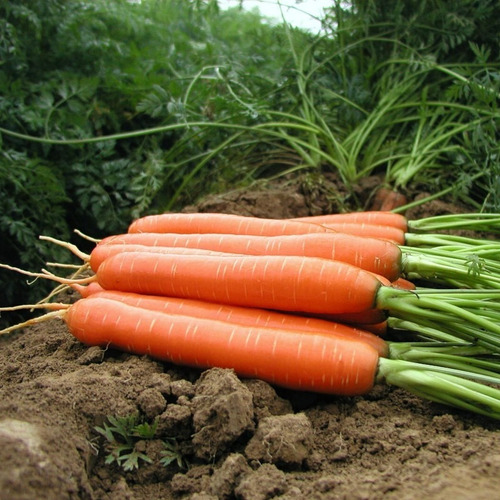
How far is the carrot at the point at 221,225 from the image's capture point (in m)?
2.15

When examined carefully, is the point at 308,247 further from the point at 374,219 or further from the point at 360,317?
the point at 374,219

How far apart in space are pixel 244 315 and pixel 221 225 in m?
0.64

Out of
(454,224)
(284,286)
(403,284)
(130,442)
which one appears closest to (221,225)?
(284,286)

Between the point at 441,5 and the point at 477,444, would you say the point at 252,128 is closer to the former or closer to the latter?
the point at 441,5

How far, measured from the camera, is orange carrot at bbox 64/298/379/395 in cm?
152

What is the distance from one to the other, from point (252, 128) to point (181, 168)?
1.83 feet

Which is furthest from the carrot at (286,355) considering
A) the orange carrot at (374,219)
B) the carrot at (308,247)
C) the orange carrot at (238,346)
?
the orange carrot at (374,219)

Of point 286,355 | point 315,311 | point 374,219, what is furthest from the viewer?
point 374,219

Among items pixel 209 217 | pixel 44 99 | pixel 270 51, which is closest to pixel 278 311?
pixel 209 217

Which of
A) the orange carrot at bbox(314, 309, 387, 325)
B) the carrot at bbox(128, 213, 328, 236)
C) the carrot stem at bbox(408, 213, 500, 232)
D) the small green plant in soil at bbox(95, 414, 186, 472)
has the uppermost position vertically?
the carrot stem at bbox(408, 213, 500, 232)

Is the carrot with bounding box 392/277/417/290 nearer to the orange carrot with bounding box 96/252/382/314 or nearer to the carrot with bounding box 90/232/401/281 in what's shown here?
the carrot with bounding box 90/232/401/281

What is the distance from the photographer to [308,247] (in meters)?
1.84

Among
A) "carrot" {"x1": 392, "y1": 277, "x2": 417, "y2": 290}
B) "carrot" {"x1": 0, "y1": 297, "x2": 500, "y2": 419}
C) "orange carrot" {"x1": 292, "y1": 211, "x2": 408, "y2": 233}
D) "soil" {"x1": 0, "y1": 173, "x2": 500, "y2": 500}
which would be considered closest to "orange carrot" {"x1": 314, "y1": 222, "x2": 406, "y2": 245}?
"orange carrot" {"x1": 292, "y1": 211, "x2": 408, "y2": 233}

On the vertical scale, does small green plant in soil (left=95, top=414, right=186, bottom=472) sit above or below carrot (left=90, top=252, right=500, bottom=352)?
below
